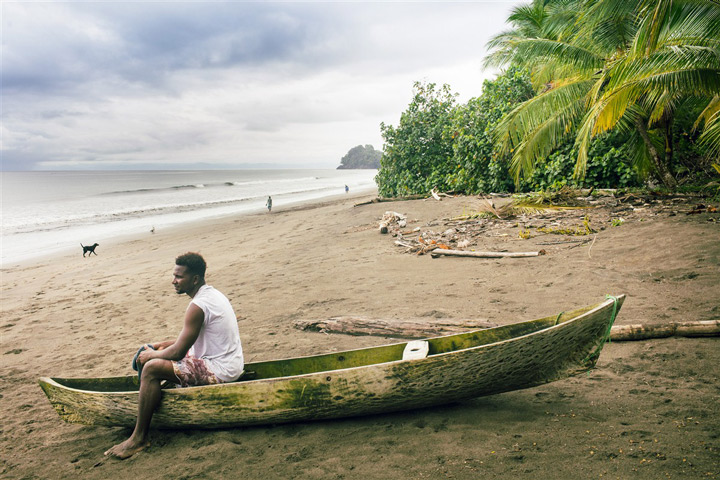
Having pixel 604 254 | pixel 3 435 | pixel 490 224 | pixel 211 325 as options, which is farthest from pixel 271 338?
pixel 490 224

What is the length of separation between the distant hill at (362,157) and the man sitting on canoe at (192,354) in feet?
533

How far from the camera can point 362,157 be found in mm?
170375

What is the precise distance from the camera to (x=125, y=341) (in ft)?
19.6

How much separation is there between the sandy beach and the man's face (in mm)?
1169

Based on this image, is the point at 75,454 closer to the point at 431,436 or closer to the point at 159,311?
the point at 431,436

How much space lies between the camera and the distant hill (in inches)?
6623

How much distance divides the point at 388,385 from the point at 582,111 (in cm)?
965

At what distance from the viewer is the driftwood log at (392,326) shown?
189 inches

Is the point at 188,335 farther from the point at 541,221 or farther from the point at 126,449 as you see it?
the point at 541,221

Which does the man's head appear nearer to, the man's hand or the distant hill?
the man's hand

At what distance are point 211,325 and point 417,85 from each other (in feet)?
57.1

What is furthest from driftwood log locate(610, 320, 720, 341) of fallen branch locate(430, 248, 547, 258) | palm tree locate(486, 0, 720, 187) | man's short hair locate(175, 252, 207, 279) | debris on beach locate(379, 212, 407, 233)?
debris on beach locate(379, 212, 407, 233)

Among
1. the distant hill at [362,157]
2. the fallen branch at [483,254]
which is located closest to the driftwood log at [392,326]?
the fallen branch at [483,254]

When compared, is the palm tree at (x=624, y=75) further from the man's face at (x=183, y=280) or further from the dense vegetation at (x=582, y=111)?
the man's face at (x=183, y=280)
